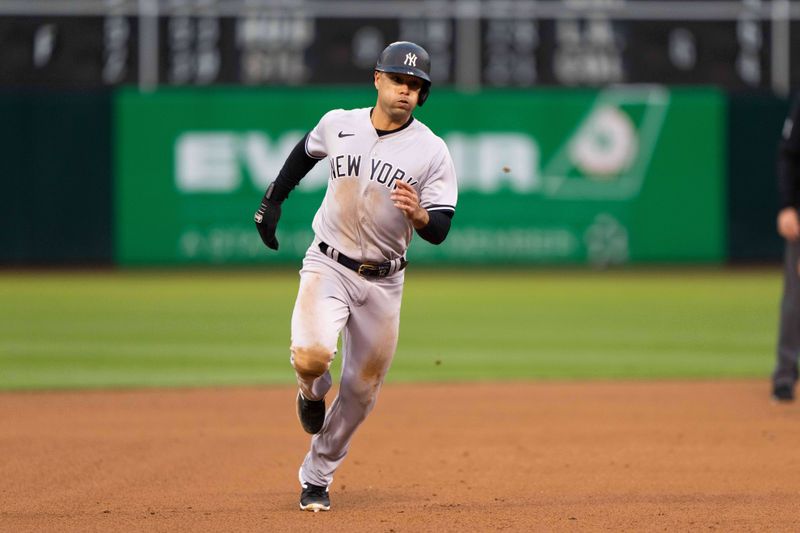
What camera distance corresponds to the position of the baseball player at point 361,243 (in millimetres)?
4832

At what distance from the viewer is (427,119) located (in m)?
18.6

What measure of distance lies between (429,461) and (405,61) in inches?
83.0

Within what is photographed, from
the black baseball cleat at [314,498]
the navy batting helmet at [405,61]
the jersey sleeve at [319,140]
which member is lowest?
the black baseball cleat at [314,498]

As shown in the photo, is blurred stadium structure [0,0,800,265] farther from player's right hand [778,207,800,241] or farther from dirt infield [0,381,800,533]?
player's right hand [778,207,800,241]

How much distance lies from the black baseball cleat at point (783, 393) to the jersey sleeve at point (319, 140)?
3911mm

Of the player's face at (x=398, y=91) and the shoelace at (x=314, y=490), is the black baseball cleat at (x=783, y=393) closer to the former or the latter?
the shoelace at (x=314, y=490)

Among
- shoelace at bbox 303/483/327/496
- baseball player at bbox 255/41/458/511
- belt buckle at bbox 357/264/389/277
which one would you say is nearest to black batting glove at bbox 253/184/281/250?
baseball player at bbox 255/41/458/511

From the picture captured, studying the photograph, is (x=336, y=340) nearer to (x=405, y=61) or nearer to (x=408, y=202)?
(x=408, y=202)

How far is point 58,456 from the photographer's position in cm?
628

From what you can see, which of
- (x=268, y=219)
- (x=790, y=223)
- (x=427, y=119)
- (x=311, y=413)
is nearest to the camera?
(x=311, y=413)

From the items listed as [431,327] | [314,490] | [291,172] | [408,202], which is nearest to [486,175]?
[431,327]

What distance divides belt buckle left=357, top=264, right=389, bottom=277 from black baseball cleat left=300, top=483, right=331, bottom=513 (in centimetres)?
80

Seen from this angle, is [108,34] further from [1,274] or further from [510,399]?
[510,399]

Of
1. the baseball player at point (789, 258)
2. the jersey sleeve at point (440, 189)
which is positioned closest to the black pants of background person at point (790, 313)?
the baseball player at point (789, 258)
